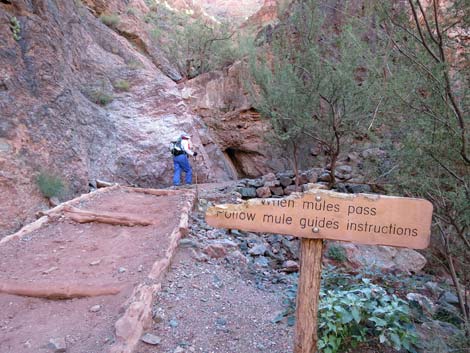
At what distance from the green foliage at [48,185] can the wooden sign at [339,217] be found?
5401 millimetres

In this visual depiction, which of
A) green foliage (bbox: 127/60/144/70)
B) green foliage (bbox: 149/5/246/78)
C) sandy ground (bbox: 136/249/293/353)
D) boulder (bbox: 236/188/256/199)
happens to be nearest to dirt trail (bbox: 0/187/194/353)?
sandy ground (bbox: 136/249/293/353)

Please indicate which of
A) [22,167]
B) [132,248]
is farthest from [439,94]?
[22,167]

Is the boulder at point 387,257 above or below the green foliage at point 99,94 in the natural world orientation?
below

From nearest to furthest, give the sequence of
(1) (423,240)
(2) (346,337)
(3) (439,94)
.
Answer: (1) (423,240)
(2) (346,337)
(3) (439,94)

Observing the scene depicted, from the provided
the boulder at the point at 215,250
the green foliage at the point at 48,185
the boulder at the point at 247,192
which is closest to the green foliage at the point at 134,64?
the boulder at the point at 247,192

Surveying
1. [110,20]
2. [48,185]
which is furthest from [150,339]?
[110,20]

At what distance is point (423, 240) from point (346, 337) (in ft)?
3.53

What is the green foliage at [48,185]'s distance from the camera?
21.9 ft

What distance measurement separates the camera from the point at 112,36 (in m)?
14.0

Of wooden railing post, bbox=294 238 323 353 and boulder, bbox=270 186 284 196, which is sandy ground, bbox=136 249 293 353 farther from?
boulder, bbox=270 186 284 196

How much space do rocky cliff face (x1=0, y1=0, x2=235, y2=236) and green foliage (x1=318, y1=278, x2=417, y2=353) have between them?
498cm

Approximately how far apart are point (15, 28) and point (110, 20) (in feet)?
26.2

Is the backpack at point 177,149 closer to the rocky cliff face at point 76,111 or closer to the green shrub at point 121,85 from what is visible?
the rocky cliff face at point 76,111

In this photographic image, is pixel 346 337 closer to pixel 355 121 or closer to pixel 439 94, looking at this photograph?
pixel 439 94
